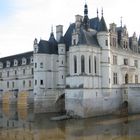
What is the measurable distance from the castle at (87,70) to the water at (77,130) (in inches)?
128

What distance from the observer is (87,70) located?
36.8 m

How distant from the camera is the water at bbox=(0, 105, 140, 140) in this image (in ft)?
82.4

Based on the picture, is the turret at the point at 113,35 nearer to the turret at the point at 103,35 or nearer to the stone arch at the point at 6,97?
the turret at the point at 103,35

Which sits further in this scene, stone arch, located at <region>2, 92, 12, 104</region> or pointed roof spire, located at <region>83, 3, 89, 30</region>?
stone arch, located at <region>2, 92, 12, 104</region>

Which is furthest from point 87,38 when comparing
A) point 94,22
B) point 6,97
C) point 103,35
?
point 6,97

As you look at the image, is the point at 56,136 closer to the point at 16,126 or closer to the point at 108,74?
the point at 16,126

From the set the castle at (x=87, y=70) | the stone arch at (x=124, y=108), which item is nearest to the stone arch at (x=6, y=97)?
the castle at (x=87, y=70)

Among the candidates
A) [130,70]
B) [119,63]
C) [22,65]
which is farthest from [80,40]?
[22,65]

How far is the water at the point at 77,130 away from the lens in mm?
25125

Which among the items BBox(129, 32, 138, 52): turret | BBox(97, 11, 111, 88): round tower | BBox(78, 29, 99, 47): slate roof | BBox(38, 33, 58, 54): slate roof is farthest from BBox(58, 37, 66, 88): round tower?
BBox(129, 32, 138, 52): turret

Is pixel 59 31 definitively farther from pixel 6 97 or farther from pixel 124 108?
pixel 6 97

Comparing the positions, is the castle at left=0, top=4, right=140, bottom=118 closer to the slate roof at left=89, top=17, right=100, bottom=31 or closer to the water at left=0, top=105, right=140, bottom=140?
the slate roof at left=89, top=17, right=100, bottom=31

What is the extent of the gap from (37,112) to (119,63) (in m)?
14.4

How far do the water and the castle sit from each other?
326cm
